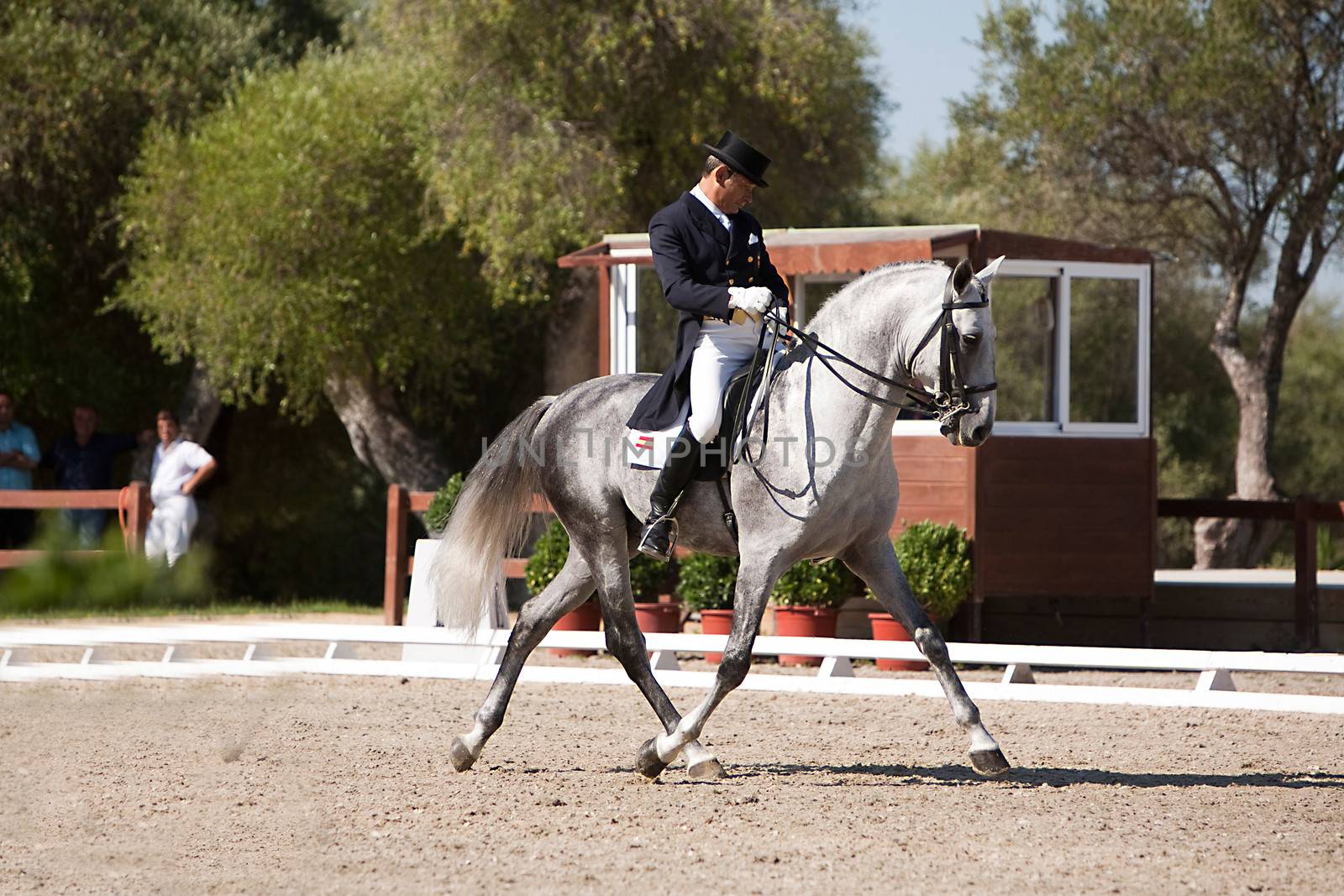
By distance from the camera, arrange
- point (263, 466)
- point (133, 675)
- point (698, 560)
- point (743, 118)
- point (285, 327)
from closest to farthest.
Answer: point (133, 675)
point (698, 560)
point (285, 327)
point (743, 118)
point (263, 466)

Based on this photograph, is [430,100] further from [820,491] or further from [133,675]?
[820,491]

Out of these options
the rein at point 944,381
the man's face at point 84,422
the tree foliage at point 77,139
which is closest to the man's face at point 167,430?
A: the man's face at point 84,422

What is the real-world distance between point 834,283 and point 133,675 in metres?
5.92

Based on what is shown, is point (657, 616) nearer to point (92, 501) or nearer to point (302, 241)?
point (92, 501)

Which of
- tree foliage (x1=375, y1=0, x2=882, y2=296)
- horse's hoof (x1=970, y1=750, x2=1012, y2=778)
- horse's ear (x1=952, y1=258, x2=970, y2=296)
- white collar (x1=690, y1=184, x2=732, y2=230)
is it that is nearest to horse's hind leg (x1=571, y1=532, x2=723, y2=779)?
horse's hoof (x1=970, y1=750, x2=1012, y2=778)

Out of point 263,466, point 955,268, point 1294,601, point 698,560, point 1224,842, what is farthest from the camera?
point 263,466

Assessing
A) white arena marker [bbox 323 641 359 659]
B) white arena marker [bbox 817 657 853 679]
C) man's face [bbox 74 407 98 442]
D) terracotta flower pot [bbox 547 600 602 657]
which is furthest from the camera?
man's face [bbox 74 407 98 442]

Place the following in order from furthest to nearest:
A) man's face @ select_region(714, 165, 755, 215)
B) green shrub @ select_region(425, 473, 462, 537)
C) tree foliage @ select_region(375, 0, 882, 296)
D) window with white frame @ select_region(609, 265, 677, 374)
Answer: tree foliage @ select_region(375, 0, 882, 296) < window with white frame @ select_region(609, 265, 677, 374) < green shrub @ select_region(425, 473, 462, 537) < man's face @ select_region(714, 165, 755, 215)

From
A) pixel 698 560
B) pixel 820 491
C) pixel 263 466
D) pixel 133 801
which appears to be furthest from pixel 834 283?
pixel 263 466

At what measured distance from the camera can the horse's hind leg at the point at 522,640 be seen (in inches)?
248

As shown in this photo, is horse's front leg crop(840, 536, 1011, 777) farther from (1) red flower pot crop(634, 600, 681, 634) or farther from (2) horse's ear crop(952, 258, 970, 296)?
(1) red flower pot crop(634, 600, 681, 634)

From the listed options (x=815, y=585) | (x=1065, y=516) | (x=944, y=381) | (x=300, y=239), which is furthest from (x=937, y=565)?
(x=300, y=239)

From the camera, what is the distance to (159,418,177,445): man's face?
1301 centimetres

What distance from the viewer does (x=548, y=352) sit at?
18688mm
